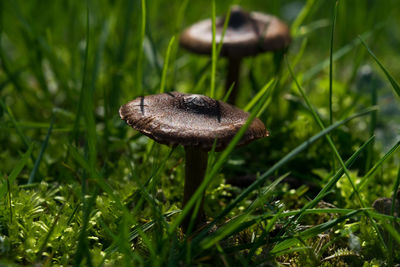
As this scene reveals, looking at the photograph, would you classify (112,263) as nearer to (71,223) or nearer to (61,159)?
(71,223)

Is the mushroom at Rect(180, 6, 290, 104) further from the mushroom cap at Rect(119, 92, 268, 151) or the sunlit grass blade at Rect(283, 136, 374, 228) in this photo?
the sunlit grass blade at Rect(283, 136, 374, 228)

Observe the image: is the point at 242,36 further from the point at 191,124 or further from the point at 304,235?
the point at 304,235

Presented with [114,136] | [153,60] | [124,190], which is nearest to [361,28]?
[153,60]

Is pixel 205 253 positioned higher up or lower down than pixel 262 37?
lower down

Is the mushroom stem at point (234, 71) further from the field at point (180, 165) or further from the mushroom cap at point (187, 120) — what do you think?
the mushroom cap at point (187, 120)

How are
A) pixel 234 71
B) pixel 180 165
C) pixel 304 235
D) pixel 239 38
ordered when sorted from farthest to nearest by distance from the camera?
1. pixel 234 71
2. pixel 239 38
3. pixel 180 165
4. pixel 304 235

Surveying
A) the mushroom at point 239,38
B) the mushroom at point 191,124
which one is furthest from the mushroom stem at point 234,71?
the mushroom at point 191,124

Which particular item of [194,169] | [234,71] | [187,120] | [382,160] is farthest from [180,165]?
[234,71]
